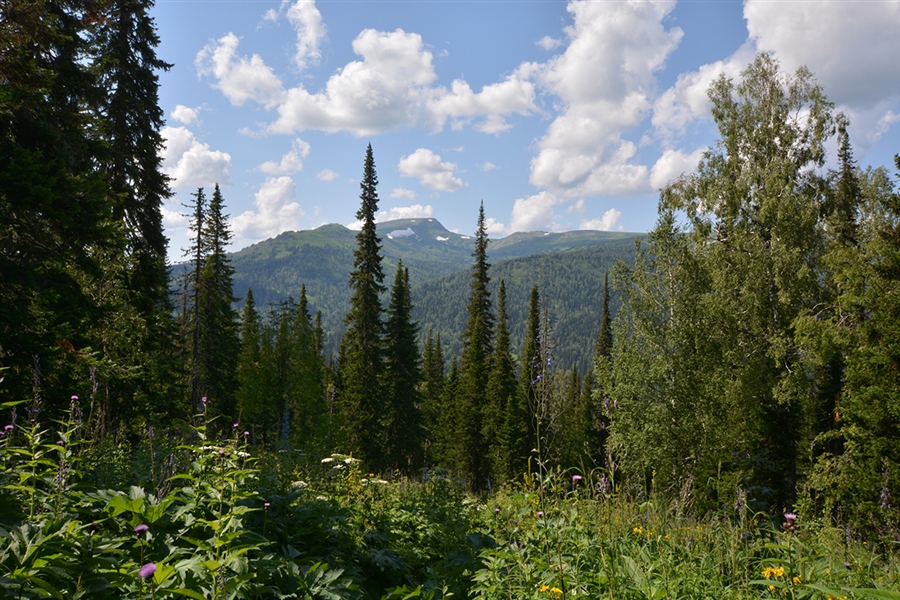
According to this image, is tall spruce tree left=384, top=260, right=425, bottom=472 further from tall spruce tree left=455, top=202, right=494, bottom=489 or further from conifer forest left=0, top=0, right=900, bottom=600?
tall spruce tree left=455, top=202, right=494, bottom=489

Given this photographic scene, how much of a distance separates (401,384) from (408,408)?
1.81 meters

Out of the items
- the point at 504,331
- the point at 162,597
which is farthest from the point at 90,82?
the point at 504,331

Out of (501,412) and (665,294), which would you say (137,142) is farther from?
(501,412)

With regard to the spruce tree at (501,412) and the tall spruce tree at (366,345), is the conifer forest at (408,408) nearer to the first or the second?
the tall spruce tree at (366,345)

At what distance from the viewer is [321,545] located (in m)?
3.85

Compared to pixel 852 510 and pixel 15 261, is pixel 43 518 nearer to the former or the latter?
pixel 15 261

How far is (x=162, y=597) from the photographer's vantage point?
2.06 meters

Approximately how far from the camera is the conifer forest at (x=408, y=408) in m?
2.76

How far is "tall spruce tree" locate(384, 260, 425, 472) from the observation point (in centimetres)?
3241

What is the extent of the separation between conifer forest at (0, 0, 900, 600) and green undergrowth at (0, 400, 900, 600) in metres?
0.03

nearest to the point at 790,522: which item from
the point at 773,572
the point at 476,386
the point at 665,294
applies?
the point at 773,572

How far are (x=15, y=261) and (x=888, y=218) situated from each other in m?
27.1

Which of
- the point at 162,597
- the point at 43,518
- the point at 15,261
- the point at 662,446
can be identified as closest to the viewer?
the point at 162,597

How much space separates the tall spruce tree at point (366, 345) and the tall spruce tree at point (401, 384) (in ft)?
5.16
